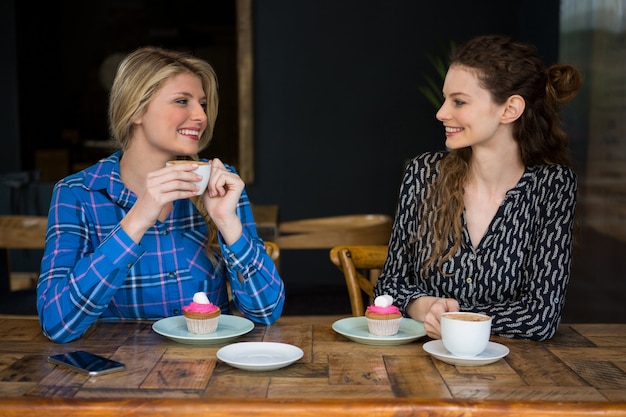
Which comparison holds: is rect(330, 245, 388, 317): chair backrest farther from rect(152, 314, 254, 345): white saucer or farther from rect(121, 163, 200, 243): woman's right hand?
rect(121, 163, 200, 243): woman's right hand

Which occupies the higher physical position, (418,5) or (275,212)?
(418,5)

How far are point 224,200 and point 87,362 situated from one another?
55 centimetres

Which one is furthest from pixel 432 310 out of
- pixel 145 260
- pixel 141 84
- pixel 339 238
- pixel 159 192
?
pixel 339 238

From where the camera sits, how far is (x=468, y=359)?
4.88 ft

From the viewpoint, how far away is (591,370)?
1.49 m

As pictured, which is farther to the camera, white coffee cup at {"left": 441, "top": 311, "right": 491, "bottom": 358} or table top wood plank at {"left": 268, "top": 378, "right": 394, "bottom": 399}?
white coffee cup at {"left": 441, "top": 311, "right": 491, "bottom": 358}

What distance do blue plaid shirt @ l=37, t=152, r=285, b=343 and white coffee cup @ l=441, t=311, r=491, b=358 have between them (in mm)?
538

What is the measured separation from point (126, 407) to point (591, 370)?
0.83m

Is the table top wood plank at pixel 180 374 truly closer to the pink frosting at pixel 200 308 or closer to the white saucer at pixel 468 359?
the pink frosting at pixel 200 308

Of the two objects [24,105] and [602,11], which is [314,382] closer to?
[602,11]

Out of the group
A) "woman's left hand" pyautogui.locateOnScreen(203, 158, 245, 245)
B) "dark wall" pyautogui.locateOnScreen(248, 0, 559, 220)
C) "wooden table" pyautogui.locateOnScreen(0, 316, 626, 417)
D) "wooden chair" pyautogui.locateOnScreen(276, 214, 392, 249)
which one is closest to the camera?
"wooden table" pyautogui.locateOnScreen(0, 316, 626, 417)

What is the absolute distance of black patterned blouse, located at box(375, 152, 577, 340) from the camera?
77.5 inches

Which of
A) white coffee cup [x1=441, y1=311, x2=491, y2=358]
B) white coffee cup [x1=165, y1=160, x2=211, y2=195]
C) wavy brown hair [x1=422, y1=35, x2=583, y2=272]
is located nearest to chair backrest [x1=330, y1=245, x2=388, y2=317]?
wavy brown hair [x1=422, y1=35, x2=583, y2=272]

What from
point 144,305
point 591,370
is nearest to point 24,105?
point 144,305
